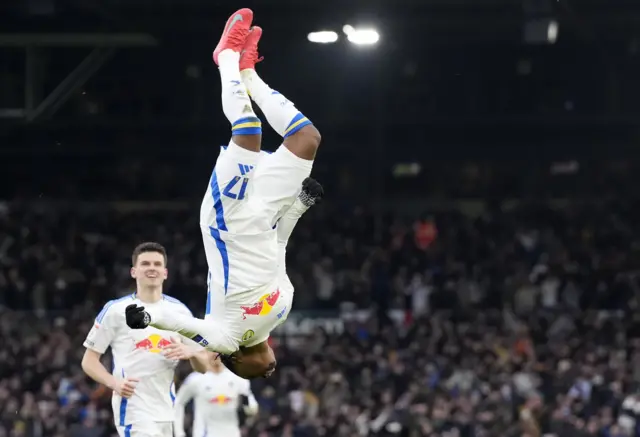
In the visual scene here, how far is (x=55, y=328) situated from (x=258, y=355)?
11.2 m

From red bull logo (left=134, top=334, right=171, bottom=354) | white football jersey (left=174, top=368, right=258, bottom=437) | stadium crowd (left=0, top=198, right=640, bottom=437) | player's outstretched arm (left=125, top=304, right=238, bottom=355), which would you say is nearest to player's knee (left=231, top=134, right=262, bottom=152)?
player's outstretched arm (left=125, top=304, right=238, bottom=355)

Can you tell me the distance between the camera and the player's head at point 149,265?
29.1 feet

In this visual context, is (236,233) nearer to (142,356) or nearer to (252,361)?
(252,361)

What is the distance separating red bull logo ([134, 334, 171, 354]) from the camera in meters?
8.98

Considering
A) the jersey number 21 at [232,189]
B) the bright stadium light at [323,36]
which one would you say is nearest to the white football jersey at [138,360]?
the jersey number 21 at [232,189]

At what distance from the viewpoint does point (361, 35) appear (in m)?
17.4

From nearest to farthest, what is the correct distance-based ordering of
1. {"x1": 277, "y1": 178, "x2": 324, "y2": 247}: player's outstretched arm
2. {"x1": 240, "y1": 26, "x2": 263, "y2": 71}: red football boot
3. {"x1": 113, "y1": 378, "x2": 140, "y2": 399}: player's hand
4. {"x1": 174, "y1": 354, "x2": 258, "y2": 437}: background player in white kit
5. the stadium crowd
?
1. {"x1": 277, "y1": 178, "x2": 324, "y2": 247}: player's outstretched arm
2. {"x1": 240, "y1": 26, "x2": 263, "y2": 71}: red football boot
3. {"x1": 113, "y1": 378, "x2": 140, "y2": 399}: player's hand
4. {"x1": 174, "y1": 354, "x2": 258, "y2": 437}: background player in white kit
5. the stadium crowd

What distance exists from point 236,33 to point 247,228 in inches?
51.7

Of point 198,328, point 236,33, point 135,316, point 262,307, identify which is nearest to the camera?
point 135,316

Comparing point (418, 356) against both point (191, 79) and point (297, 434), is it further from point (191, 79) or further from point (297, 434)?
point (191, 79)

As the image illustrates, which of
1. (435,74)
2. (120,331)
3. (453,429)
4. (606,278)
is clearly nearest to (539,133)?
(435,74)

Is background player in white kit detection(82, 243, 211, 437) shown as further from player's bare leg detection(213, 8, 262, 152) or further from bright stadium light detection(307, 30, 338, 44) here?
bright stadium light detection(307, 30, 338, 44)

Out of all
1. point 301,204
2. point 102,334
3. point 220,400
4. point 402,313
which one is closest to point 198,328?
point 301,204

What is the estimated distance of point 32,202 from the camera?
21.3 metres
